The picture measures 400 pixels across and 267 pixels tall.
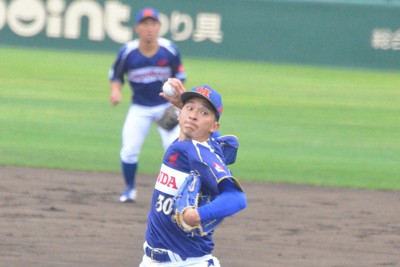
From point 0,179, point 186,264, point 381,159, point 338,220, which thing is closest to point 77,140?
point 0,179

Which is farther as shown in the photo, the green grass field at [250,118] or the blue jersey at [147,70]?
the green grass field at [250,118]

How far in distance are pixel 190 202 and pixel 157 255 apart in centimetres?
47

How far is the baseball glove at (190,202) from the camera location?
3.97m

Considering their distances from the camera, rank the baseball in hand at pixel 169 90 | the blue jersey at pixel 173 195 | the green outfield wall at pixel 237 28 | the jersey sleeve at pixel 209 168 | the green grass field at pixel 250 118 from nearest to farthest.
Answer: the jersey sleeve at pixel 209 168, the blue jersey at pixel 173 195, the baseball in hand at pixel 169 90, the green grass field at pixel 250 118, the green outfield wall at pixel 237 28

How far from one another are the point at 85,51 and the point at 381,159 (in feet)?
40.1

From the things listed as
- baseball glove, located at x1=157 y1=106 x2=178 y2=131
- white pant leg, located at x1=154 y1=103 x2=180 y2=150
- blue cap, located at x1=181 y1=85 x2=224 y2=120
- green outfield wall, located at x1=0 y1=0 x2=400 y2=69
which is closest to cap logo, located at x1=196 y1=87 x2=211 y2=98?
blue cap, located at x1=181 y1=85 x2=224 y2=120

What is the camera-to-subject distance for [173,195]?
428 centimetres

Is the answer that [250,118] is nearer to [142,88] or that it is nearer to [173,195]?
[142,88]

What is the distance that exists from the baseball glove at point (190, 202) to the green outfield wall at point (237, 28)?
730 inches

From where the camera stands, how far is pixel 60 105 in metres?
16.1

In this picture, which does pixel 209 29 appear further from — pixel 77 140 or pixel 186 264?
pixel 186 264

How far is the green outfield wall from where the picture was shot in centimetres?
2234

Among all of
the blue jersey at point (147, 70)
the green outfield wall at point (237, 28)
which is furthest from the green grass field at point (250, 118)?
the blue jersey at point (147, 70)

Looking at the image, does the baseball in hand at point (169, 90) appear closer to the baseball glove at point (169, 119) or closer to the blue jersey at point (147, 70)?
the baseball glove at point (169, 119)
